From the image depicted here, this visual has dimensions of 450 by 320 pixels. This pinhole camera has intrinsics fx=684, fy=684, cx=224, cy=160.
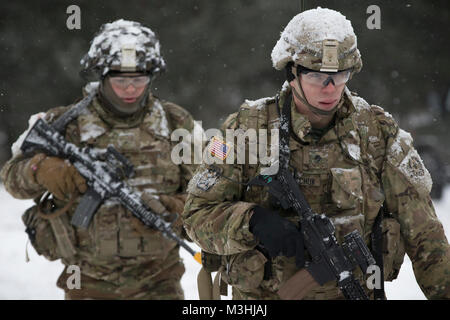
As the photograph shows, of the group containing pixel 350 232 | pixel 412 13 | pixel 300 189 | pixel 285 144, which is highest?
pixel 412 13

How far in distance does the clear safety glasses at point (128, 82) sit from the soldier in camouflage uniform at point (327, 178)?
1.70 meters

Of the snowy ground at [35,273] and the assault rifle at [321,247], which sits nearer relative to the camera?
the assault rifle at [321,247]

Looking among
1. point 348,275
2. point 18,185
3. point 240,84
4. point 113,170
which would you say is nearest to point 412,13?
point 240,84

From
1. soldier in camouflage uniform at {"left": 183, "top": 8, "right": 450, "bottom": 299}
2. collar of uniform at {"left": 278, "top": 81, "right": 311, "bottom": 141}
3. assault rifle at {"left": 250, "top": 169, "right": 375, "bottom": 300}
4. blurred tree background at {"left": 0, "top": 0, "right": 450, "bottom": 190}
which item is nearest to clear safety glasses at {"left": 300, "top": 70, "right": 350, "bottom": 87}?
soldier in camouflage uniform at {"left": 183, "top": 8, "right": 450, "bottom": 299}

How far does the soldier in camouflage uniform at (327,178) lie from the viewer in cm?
283

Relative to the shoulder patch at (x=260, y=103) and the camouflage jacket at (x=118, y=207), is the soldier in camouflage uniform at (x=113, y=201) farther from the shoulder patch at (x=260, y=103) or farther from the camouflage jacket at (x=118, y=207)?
the shoulder patch at (x=260, y=103)

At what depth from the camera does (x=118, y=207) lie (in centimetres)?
450

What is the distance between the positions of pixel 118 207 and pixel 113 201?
0.05 meters

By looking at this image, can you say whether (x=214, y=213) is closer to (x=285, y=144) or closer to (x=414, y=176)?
(x=285, y=144)

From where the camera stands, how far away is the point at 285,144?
288cm

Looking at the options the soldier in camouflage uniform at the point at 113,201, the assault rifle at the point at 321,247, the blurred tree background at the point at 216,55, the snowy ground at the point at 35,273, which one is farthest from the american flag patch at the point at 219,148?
the blurred tree background at the point at 216,55

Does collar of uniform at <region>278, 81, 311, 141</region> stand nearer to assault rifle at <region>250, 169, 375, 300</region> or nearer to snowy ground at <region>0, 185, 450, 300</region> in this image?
assault rifle at <region>250, 169, 375, 300</region>

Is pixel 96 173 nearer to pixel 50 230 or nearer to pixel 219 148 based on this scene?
pixel 50 230

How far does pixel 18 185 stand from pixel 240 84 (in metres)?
4.88
